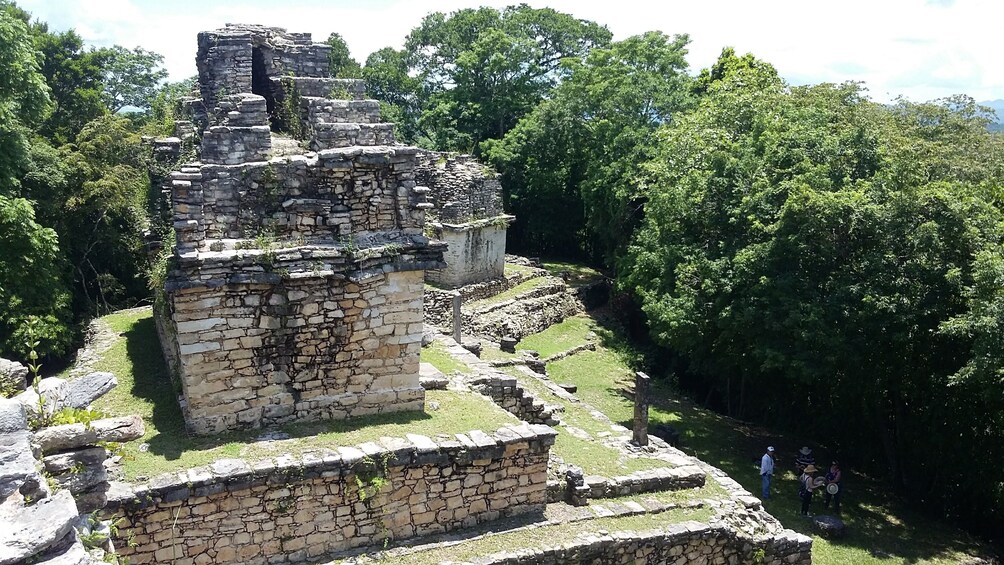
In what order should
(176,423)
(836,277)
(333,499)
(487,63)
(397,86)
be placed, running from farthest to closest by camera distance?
(397,86)
(487,63)
(836,277)
(176,423)
(333,499)

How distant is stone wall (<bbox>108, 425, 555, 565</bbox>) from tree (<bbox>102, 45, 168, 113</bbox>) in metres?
29.8

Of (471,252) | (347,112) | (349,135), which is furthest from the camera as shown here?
(471,252)

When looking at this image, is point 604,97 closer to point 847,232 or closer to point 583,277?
point 583,277

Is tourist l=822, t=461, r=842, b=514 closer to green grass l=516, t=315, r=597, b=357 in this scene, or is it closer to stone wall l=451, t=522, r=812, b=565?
stone wall l=451, t=522, r=812, b=565

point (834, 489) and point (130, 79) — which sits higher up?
point (130, 79)

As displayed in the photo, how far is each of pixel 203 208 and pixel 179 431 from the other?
303 cm

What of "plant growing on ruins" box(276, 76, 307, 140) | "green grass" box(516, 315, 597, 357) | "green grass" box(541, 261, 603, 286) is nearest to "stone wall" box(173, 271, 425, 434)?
"plant growing on ruins" box(276, 76, 307, 140)

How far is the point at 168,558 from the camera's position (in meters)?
8.70

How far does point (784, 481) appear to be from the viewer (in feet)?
54.2

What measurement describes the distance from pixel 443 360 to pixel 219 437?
5.71 metres

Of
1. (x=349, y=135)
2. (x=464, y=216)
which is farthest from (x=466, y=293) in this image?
(x=349, y=135)

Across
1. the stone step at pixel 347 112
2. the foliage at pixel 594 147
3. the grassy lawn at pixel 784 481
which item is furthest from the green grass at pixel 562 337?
the stone step at pixel 347 112

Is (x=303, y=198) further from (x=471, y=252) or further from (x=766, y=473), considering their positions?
(x=471, y=252)

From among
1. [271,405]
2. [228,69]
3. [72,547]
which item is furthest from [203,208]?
[72,547]
